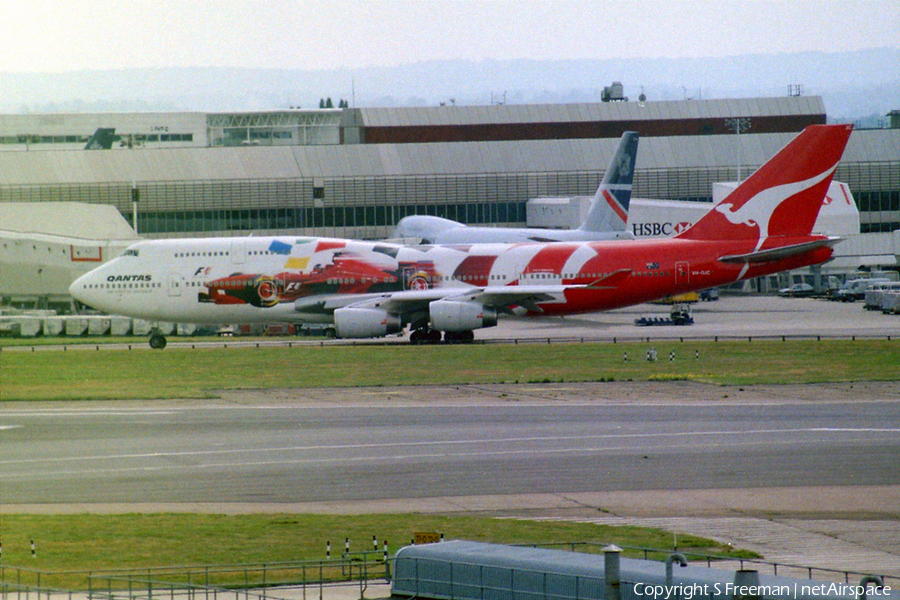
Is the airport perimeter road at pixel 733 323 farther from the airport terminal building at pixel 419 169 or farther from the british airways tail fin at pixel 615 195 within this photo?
the airport terminal building at pixel 419 169

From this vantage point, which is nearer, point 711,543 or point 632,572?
point 632,572

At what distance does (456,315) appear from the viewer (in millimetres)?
64312

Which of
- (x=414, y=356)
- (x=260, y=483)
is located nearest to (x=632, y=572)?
(x=260, y=483)

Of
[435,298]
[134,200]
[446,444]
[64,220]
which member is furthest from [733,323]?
[134,200]

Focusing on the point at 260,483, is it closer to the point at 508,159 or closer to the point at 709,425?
the point at 709,425

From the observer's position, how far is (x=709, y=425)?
126ft

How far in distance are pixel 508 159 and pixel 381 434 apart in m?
86.7

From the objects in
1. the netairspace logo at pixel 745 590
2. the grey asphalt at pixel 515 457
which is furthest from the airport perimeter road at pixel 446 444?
the netairspace logo at pixel 745 590

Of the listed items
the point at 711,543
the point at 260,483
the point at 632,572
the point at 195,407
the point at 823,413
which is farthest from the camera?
the point at 195,407

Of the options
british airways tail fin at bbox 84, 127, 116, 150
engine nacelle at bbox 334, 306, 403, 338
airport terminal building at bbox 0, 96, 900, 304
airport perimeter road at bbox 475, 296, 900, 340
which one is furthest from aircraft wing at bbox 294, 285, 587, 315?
british airways tail fin at bbox 84, 127, 116, 150

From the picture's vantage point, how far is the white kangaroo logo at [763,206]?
66188mm

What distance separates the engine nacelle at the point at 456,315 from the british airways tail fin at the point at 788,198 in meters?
14.1

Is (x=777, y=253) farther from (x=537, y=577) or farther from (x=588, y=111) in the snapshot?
(x=588, y=111)

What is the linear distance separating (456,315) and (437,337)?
4022 millimetres
